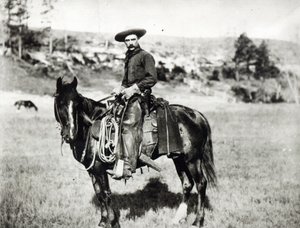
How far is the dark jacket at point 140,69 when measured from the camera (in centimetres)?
652

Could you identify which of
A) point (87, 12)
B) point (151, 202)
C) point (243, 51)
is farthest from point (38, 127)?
point (243, 51)

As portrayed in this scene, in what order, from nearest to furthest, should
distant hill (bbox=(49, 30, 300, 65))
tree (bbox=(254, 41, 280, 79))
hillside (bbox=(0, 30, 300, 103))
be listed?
hillside (bbox=(0, 30, 300, 103)), tree (bbox=(254, 41, 280, 79)), distant hill (bbox=(49, 30, 300, 65))

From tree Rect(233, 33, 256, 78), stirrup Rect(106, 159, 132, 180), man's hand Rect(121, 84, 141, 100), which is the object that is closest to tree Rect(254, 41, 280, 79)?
tree Rect(233, 33, 256, 78)

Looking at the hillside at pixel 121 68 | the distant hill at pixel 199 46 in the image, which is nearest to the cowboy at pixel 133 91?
the hillside at pixel 121 68

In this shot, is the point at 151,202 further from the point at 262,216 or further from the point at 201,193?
the point at 262,216

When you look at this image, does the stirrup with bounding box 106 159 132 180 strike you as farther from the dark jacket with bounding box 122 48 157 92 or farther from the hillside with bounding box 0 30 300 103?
the hillside with bounding box 0 30 300 103

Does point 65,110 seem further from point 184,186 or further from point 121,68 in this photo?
point 121,68

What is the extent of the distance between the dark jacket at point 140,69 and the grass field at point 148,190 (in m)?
2.57

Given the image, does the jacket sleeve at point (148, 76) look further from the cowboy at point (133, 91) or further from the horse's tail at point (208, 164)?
the horse's tail at point (208, 164)

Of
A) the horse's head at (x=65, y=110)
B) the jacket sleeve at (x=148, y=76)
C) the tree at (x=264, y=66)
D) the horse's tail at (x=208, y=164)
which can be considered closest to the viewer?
the horse's head at (x=65, y=110)

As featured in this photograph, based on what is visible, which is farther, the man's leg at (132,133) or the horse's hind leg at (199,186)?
the horse's hind leg at (199,186)

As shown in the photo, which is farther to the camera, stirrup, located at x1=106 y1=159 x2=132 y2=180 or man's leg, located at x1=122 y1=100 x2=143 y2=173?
man's leg, located at x1=122 y1=100 x2=143 y2=173

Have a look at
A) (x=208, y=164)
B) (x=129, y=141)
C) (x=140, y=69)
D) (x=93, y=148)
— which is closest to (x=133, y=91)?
(x=140, y=69)

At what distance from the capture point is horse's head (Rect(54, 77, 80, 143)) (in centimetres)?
610
